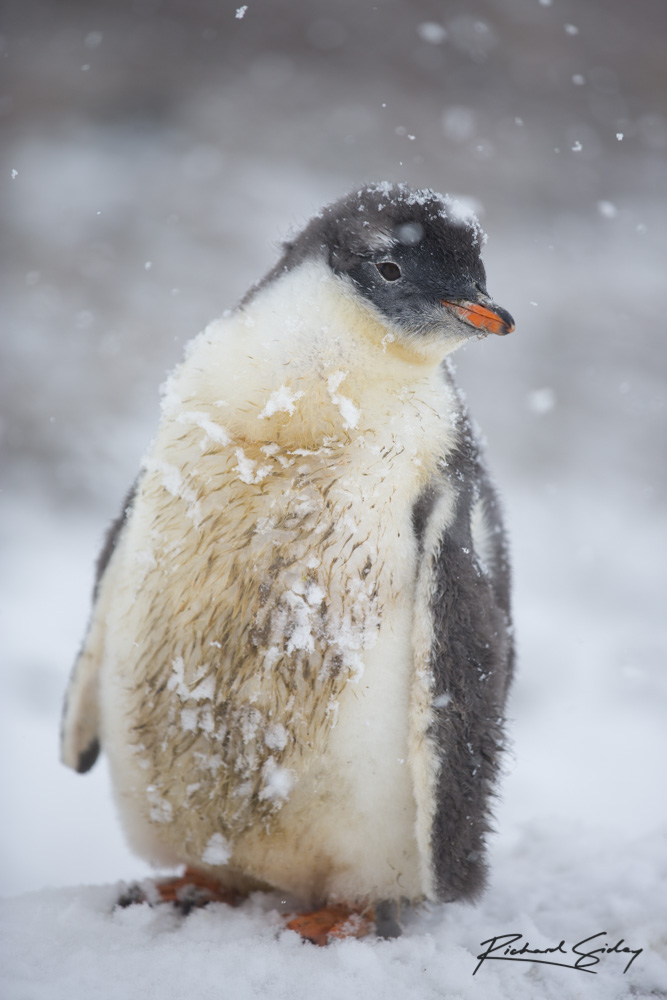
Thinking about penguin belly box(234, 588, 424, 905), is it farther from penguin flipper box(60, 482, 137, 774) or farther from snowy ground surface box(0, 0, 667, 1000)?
penguin flipper box(60, 482, 137, 774)

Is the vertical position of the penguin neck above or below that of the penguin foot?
above

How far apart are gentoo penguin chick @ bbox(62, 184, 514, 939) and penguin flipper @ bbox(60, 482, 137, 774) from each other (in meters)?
0.10

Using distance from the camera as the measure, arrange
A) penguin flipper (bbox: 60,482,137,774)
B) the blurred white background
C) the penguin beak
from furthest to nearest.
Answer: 1. the blurred white background
2. penguin flipper (bbox: 60,482,137,774)
3. the penguin beak

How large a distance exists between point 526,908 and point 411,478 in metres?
0.68

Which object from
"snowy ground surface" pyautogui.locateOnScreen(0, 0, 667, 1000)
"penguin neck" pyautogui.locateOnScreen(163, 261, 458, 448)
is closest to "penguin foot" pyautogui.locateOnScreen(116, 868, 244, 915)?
"snowy ground surface" pyautogui.locateOnScreen(0, 0, 667, 1000)

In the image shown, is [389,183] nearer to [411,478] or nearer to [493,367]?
[411,478]

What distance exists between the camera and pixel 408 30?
4.59 ft

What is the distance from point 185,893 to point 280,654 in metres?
0.45

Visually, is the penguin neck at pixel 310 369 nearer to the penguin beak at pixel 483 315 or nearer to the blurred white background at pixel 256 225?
the penguin beak at pixel 483 315

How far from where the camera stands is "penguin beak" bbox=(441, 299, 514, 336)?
76cm

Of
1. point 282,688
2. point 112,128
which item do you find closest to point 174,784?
point 282,688

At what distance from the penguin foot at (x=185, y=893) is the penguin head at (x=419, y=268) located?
2.65 ft
